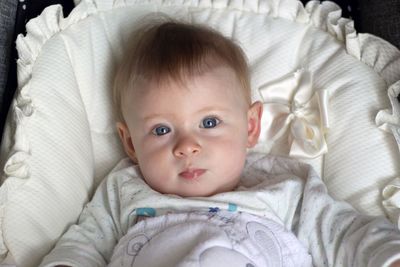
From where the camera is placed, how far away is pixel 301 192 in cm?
135

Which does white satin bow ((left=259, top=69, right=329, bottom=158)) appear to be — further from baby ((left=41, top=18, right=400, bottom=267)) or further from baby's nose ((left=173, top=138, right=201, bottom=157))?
baby's nose ((left=173, top=138, right=201, bottom=157))

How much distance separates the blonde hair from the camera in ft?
4.31

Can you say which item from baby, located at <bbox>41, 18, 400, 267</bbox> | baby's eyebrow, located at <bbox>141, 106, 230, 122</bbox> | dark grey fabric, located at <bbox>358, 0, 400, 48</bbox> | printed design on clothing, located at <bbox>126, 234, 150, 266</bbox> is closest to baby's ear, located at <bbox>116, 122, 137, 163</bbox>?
baby, located at <bbox>41, 18, 400, 267</bbox>

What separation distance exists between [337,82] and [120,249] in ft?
1.90

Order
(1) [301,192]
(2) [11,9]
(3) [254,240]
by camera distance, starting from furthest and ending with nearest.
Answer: (2) [11,9] < (1) [301,192] < (3) [254,240]

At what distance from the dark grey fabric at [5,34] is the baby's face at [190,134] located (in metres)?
0.28

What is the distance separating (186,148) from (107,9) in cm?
50

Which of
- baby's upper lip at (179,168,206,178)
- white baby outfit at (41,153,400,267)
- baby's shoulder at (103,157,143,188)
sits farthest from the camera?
baby's shoulder at (103,157,143,188)

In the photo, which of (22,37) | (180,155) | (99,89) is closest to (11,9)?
(22,37)

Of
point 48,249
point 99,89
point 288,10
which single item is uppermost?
point 288,10

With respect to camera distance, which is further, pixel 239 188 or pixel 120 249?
pixel 239 188

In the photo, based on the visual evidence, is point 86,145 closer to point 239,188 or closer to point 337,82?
point 239,188

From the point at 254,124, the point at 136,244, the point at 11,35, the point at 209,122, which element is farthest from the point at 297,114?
the point at 11,35

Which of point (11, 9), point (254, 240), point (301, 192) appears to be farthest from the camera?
point (11, 9)
